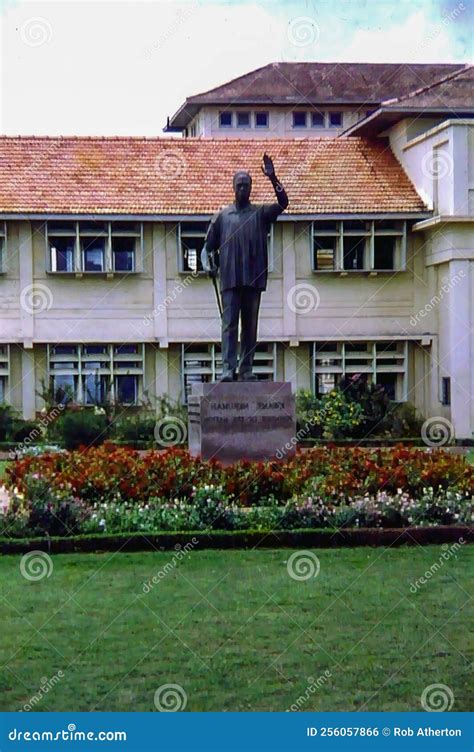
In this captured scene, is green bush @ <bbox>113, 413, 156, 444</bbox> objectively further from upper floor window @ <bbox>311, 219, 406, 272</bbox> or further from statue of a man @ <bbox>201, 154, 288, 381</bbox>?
statue of a man @ <bbox>201, 154, 288, 381</bbox>

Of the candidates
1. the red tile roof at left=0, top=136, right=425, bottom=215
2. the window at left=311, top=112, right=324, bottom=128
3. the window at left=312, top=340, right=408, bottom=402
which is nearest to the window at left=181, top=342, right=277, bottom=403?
the window at left=312, top=340, right=408, bottom=402

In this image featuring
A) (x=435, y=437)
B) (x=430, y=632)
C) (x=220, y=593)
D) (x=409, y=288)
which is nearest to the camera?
(x=430, y=632)

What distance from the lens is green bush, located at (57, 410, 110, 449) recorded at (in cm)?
2730

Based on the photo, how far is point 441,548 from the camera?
13930mm

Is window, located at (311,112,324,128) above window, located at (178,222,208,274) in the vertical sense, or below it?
above

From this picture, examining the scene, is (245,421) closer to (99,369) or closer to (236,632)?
(236,632)

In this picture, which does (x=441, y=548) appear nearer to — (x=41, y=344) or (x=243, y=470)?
(x=243, y=470)

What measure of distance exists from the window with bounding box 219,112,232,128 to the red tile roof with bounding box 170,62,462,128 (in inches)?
23.3

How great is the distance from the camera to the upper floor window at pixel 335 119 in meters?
57.5

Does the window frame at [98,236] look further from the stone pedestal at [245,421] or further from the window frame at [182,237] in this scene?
the stone pedestal at [245,421]

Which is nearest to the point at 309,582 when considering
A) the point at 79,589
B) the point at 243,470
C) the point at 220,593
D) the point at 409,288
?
the point at 220,593

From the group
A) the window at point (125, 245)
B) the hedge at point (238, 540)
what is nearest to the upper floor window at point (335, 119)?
the window at point (125, 245)

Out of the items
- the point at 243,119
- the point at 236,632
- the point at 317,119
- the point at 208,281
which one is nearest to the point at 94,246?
the point at 208,281

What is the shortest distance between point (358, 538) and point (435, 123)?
21.1 m
